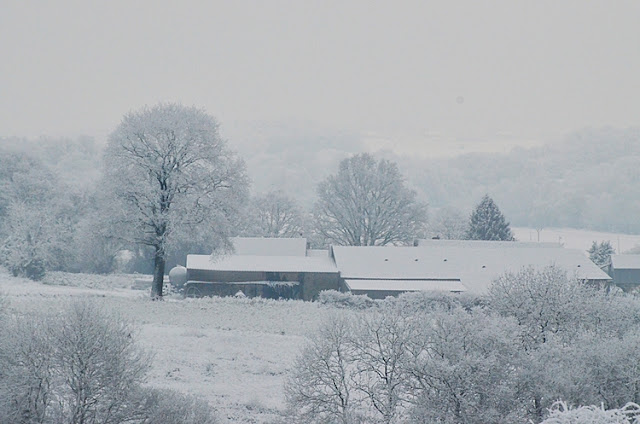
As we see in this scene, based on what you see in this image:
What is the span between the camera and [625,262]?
59000 millimetres

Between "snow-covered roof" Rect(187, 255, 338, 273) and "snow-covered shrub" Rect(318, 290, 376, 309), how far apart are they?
777cm

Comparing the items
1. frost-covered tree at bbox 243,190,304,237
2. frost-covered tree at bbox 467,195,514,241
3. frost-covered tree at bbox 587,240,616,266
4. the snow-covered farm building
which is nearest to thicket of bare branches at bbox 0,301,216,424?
the snow-covered farm building

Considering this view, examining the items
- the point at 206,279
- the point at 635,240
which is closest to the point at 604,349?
the point at 206,279

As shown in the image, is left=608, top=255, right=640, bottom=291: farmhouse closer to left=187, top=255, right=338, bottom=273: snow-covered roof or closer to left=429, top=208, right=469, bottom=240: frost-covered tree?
left=429, top=208, right=469, bottom=240: frost-covered tree

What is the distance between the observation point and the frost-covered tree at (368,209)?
66562 mm

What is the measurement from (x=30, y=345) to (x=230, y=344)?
935 centimetres

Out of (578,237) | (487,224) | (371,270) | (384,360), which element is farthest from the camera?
(578,237)

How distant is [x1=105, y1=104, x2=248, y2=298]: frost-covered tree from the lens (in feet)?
124

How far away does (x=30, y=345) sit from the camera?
17.9 m

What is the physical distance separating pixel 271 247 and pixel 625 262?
1056 inches

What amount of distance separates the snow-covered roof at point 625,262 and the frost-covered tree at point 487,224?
10523mm

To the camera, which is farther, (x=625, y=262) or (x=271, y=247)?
(x=625, y=262)

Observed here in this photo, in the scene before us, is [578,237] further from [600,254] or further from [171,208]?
[171,208]

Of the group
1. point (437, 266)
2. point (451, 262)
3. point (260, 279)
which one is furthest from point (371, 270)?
point (260, 279)
